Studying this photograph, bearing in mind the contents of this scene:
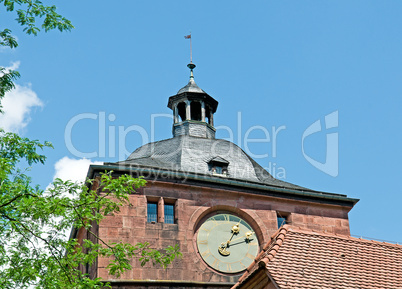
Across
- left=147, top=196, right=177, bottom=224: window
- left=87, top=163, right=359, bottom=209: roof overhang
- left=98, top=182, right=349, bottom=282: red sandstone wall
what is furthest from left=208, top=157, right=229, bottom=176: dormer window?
left=147, top=196, right=177, bottom=224: window

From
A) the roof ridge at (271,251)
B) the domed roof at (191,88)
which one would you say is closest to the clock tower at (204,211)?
the domed roof at (191,88)

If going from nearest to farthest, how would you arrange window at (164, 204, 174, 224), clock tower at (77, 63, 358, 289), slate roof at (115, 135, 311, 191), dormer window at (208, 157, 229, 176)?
1. clock tower at (77, 63, 358, 289)
2. window at (164, 204, 174, 224)
3. slate roof at (115, 135, 311, 191)
4. dormer window at (208, 157, 229, 176)

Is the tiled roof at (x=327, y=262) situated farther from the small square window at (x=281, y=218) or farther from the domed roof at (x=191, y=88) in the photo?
the domed roof at (x=191, y=88)

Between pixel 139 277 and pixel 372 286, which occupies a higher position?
pixel 139 277

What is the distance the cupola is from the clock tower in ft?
3.91

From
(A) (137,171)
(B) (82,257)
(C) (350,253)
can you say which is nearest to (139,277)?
(A) (137,171)

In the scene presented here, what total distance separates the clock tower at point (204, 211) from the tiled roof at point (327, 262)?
235 inches

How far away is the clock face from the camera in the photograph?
22.1m

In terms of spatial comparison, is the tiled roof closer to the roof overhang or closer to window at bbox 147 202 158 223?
window at bbox 147 202 158 223

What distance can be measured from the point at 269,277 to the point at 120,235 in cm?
799

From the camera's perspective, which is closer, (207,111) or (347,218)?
(347,218)

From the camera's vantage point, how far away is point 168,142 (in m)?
25.7

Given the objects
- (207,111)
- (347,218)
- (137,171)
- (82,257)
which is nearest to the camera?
(82,257)

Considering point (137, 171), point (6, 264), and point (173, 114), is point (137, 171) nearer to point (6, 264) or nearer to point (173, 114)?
point (173, 114)
